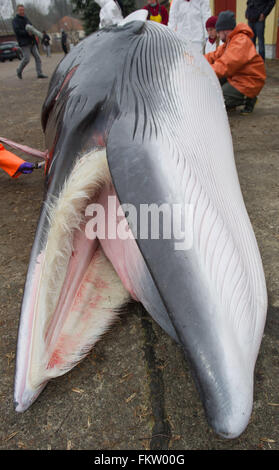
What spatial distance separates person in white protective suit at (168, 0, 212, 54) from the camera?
648 centimetres

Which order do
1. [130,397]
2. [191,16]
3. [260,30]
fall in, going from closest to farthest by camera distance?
[130,397]
[191,16]
[260,30]

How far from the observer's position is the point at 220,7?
453 inches

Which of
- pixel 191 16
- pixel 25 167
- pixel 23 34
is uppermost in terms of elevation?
pixel 191 16

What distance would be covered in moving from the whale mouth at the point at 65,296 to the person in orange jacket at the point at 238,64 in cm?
385

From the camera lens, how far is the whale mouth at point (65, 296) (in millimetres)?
1523

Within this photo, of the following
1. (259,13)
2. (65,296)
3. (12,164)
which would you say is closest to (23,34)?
(259,13)

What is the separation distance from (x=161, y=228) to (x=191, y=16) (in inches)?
263

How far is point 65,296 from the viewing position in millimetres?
1720

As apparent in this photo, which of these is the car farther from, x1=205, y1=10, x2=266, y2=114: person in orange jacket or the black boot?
the black boot

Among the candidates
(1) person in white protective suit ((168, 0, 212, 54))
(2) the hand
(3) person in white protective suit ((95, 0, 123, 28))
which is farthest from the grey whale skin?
(1) person in white protective suit ((168, 0, 212, 54))

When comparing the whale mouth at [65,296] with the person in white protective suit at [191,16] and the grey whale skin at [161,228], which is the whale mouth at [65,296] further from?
the person in white protective suit at [191,16]

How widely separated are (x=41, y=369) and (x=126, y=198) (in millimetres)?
826

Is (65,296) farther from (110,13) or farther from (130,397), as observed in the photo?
(110,13)

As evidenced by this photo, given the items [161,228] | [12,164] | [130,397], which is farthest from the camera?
[12,164]
